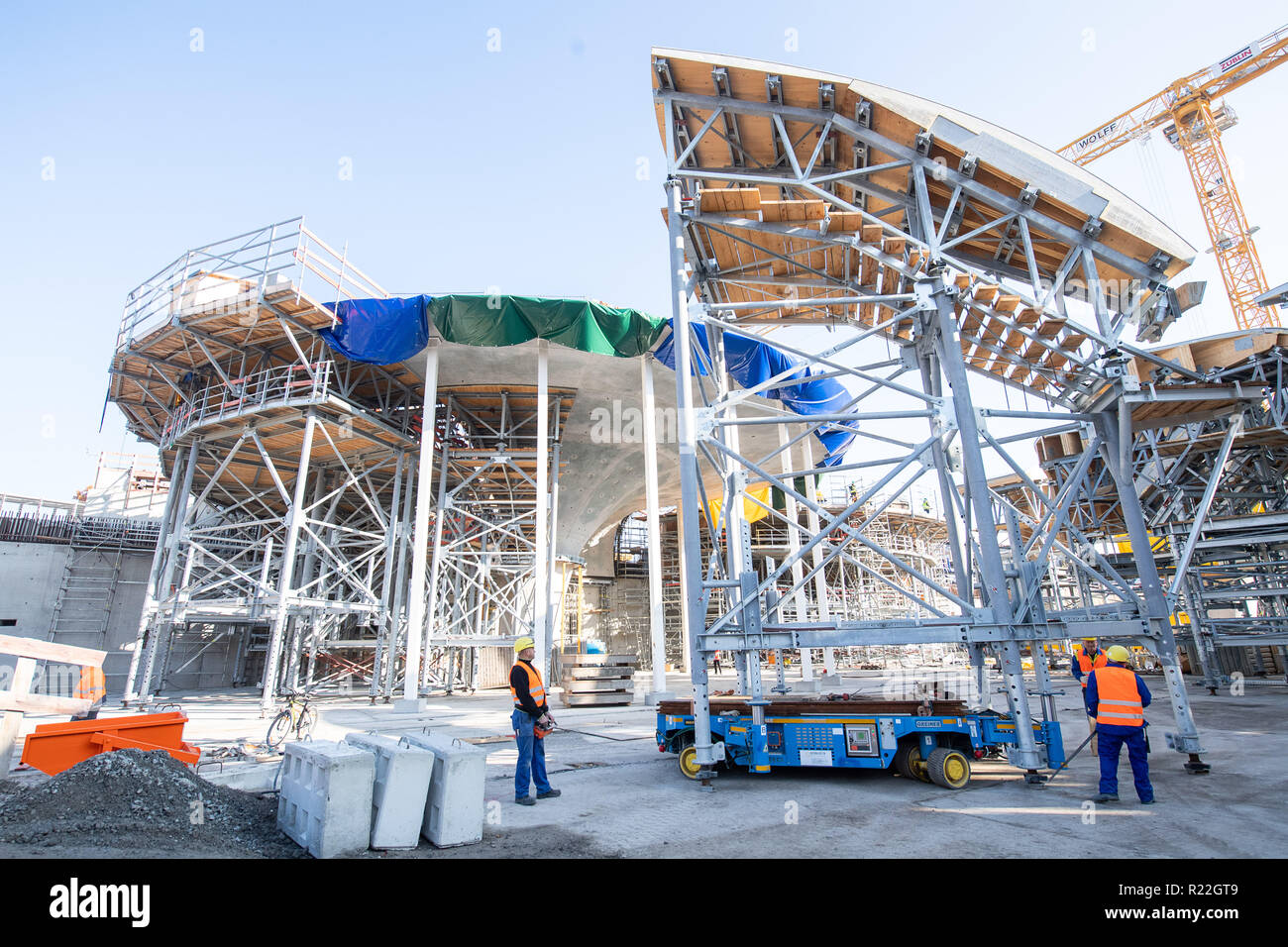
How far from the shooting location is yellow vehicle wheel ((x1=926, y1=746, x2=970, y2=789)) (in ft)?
21.2

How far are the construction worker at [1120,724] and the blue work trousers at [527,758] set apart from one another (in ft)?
16.9

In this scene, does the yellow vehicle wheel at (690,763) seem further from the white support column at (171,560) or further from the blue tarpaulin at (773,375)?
the white support column at (171,560)

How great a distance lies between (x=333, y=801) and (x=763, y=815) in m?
3.44

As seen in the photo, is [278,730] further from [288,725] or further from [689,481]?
[689,481]

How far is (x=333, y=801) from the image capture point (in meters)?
4.45

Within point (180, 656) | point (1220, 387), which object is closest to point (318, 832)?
point (1220, 387)

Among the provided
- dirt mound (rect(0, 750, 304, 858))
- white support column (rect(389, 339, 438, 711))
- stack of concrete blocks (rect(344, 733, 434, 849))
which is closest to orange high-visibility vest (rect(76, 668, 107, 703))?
dirt mound (rect(0, 750, 304, 858))

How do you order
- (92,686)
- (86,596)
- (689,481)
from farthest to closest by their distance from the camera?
1. (86,596)
2. (92,686)
3. (689,481)

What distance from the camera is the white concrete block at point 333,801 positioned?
4441mm

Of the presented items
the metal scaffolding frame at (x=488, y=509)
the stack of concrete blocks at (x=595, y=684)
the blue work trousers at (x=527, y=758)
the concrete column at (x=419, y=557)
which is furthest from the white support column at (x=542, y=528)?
the blue work trousers at (x=527, y=758)

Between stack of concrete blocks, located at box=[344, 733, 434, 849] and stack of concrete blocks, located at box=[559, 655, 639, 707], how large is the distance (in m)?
12.1

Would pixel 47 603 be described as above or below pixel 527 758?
above

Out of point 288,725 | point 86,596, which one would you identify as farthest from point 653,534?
point 86,596
